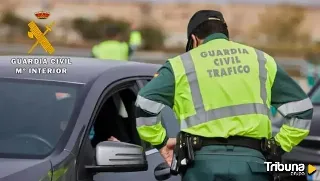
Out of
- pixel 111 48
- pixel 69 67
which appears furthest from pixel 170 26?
pixel 69 67

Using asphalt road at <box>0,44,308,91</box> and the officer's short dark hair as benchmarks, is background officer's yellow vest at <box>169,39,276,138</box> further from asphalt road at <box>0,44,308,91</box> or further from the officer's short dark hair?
asphalt road at <box>0,44,308,91</box>

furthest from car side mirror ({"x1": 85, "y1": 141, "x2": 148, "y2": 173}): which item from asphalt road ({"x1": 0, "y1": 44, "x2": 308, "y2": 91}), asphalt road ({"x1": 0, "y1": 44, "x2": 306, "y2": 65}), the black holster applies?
asphalt road ({"x1": 0, "y1": 44, "x2": 308, "y2": 91})

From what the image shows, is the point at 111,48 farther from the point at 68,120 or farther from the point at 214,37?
the point at 214,37

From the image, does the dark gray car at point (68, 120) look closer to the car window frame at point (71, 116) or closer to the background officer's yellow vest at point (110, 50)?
the car window frame at point (71, 116)

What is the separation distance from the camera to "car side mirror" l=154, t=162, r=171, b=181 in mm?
5109

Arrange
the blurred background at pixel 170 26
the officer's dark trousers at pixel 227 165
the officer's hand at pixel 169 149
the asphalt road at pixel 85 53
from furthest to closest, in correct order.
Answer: the blurred background at pixel 170 26
the asphalt road at pixel 85 53
the officer's hand at pixel 169 149
the officer's dark trousers at pixel 227 165

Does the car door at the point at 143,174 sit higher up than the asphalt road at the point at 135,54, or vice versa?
the asphalt road at the point at 135,54

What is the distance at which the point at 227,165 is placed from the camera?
436 centimetres

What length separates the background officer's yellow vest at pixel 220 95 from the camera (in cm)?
444

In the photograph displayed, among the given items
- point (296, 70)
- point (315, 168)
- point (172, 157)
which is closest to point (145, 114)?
point (172, 157)

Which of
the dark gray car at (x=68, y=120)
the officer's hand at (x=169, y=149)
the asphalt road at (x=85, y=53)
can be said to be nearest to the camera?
the dark gray car at (x=68, y=120)

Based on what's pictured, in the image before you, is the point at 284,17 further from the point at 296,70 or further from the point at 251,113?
the point at 251,113

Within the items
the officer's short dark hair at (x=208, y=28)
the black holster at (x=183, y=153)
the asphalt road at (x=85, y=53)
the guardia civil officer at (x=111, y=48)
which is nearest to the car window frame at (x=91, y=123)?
the black holster at (x=183, y=153)

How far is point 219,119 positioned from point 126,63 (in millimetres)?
1412
